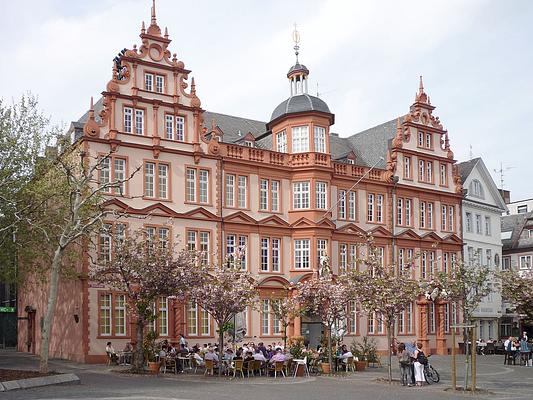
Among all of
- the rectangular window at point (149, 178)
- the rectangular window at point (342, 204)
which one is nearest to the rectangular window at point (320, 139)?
the rectangular window at point (342, 204)

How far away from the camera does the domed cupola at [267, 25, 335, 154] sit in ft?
164

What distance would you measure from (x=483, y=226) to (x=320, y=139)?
20.3m

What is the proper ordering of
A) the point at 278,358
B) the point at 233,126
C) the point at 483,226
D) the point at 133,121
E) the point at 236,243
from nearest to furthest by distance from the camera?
the point at 278,358
the point at 133,121
the point at 236,243
the point at 233,126
the point at 483,226

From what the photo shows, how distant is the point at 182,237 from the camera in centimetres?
4444

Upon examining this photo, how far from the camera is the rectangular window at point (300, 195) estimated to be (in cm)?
4966

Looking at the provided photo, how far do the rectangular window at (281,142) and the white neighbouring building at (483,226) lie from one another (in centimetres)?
1791

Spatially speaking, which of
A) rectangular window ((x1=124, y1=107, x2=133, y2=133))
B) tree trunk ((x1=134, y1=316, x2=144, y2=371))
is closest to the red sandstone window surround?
rectangular window ((x1=124, y1=107, x2=133, y2=133))

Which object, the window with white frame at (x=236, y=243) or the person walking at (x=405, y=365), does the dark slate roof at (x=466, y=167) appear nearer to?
the window with white frame at (x=236, y=243)

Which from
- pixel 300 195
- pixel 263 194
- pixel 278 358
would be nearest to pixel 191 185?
pixel 263 194

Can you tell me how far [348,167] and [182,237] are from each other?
1387cm

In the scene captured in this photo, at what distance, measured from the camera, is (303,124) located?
50.2 meters

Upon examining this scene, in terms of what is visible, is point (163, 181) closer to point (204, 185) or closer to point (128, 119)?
point (204, 185)

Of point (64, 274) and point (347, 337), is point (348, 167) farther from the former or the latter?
point (64, 274)

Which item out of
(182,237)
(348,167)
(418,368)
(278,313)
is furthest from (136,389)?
(348,167)
